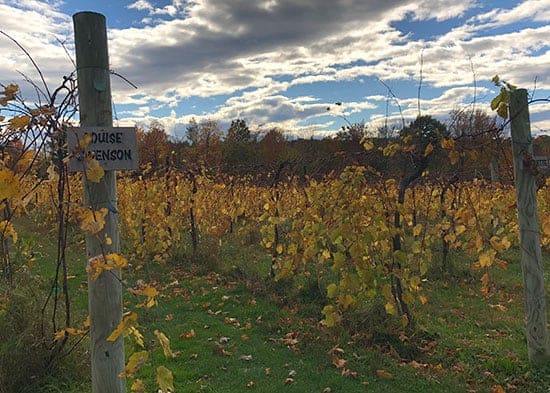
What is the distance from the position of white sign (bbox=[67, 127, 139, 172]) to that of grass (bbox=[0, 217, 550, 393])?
96 centimetres

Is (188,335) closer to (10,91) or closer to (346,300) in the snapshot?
(346,300)

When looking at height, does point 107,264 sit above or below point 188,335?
above

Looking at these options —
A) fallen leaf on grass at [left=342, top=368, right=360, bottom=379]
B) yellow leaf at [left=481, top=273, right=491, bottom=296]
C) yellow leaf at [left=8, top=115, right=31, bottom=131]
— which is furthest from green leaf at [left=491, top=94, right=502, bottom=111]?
yellow leaf at [left=8, top=115, right=31, bottom=131]

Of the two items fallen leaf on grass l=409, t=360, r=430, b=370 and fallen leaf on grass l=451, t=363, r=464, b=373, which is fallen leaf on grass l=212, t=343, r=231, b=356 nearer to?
fallen leaf on grass l=409, t=360, r=430, b=370

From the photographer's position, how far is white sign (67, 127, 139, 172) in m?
2.00

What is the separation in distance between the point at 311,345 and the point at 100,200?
2815 millimetres

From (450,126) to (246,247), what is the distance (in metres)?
6.55

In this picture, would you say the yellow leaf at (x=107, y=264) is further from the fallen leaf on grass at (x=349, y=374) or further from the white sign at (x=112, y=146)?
A: the fallen leaf on grass at (x=349, y=374)

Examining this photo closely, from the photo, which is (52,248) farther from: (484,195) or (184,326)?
(484,195)

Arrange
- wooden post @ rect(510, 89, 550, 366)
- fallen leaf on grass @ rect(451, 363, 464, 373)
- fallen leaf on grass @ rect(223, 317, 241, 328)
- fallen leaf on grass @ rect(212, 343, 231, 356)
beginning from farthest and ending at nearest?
1. fallen leaf on grass @ rect(223, 317, 241, 328)
2. fallen leaf on grass @ rect(212, 343, 231, 356)
3. fallen leaf on grass @ rect(451, 363, 464, 373)
4. wooden post @ rect(510, 89, 550, 366)

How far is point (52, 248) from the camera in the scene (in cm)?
1015

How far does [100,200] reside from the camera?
2.10m

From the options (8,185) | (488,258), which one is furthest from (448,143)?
(8,185)

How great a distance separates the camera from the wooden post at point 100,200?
2051 millimetres
